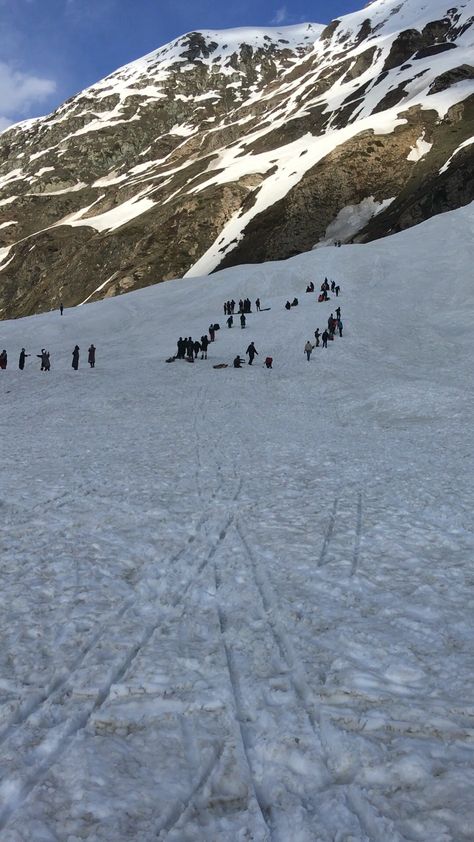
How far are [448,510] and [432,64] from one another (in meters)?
139

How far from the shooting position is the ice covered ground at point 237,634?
341 cm

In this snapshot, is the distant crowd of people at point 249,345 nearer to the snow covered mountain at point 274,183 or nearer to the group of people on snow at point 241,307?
the group of people on snow at point 241,307

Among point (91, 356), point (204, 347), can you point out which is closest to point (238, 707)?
point (91, 356)

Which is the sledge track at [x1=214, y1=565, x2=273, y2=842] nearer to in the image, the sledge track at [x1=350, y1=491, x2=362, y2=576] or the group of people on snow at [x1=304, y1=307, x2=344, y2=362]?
the sledge track at [x1=350, y1=491, x2=362, y2=576]

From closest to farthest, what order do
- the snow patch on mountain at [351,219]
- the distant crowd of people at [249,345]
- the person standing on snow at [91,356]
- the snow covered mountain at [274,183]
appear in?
1. the distant crowd of people at [249,345]
2. the person standing on snow at [91,356]
3. the snow patch on mountain at [351,219]
4. the snow covered mountain at [274,183]

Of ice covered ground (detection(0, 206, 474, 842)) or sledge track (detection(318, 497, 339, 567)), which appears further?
sledge track (detection(318, 497, 339, 567))

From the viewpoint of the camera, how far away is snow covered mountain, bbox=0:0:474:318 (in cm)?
7819

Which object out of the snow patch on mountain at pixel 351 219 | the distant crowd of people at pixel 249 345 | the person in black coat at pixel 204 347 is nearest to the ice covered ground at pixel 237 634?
the distant crowd of people at pixel 249 345

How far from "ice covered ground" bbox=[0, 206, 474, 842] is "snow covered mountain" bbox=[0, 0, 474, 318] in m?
63.6

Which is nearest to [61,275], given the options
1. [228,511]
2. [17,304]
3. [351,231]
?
[17,304]

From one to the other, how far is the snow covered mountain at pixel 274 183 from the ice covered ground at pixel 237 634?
2505 inches

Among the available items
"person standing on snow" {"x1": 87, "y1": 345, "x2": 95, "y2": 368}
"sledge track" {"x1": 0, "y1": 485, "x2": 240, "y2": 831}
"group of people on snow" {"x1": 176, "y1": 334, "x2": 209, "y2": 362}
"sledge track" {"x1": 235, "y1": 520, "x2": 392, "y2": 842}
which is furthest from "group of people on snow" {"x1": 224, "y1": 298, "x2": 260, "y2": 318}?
"sledge track" {"x1": 0, "y1": 485, "x2": 240, "y2": 831}

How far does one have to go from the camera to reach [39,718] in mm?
4047

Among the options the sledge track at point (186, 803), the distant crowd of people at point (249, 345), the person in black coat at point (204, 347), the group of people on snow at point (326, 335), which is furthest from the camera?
the person in black coat at point (204, 347)
